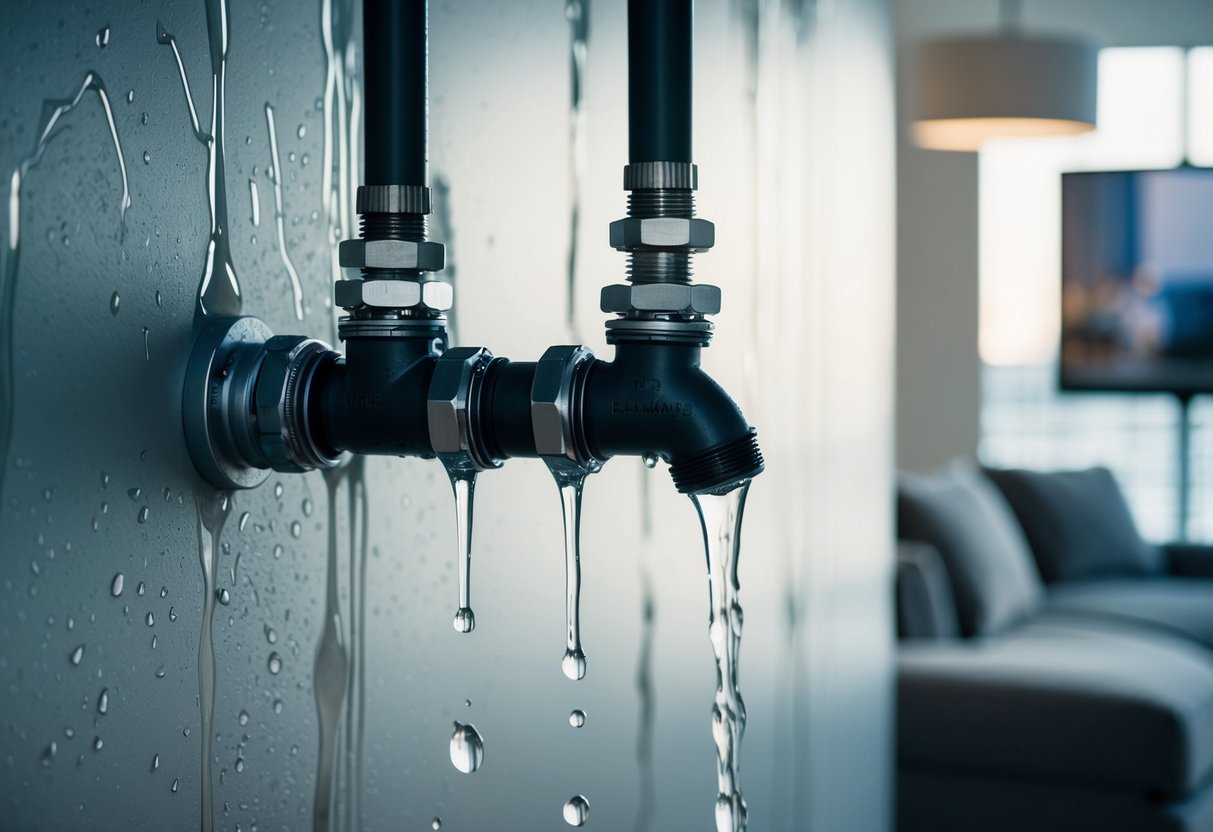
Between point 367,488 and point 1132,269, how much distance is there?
540cm

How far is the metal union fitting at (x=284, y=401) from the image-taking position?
1.80 ft

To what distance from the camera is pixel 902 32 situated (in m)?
5.56

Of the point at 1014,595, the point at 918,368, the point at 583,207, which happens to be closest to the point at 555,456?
Answer: the point at 583,207

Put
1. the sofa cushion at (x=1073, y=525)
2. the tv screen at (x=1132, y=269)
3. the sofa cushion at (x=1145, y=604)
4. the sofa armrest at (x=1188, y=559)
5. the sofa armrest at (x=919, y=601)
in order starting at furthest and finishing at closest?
the tv screen at (x=1132, y=269) → the sofa armrest at (x=1188, y=559) → the sofa cushion at (x=1073, y=525) → the sofa cushion at (x=1145, y=604) → the sofa armrest at (x=919, y=601)

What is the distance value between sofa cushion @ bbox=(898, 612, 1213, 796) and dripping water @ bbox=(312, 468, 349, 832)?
2102 millimetres

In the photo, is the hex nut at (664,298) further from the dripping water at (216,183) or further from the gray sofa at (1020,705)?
the gray sofa at (1020,705)

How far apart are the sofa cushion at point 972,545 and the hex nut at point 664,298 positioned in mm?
2656

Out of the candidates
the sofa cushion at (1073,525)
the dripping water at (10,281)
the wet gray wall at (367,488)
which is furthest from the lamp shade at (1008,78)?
the dripping water at (10,281)

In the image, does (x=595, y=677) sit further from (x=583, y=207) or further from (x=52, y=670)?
(x=52, y=670)

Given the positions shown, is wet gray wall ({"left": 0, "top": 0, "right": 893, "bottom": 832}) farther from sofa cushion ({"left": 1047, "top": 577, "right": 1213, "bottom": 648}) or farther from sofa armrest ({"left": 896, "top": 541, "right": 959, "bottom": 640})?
sofa cushion ({"left": 1047, "top": 577, "right": 1213, "bottom": 648})

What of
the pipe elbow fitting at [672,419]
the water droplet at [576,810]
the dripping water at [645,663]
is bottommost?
the water droplet at [576,810]

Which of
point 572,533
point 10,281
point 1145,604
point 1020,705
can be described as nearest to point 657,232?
point 572,533

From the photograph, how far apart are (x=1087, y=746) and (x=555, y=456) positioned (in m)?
2.26

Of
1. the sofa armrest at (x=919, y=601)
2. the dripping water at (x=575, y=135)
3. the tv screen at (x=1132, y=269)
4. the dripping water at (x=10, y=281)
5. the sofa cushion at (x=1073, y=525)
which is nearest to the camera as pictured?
the dripping water at (x=10, y=281)
